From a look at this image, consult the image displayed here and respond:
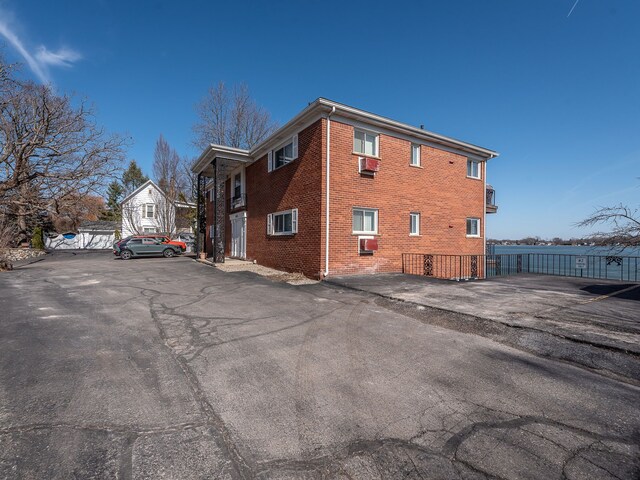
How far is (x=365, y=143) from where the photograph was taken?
12.1 metres

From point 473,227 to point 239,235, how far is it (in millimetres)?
13478

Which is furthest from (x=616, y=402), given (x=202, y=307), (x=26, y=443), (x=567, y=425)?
(x=202, y=307)

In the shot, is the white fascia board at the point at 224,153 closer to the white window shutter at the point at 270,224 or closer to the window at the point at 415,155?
the white window shutter at the point at 270,224

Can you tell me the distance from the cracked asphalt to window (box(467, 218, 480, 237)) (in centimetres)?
1257

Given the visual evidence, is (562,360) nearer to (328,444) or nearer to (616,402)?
(616,402)

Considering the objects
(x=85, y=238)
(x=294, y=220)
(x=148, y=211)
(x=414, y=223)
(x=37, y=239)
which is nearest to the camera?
(x=294, y=220)

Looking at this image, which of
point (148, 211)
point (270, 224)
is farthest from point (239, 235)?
point (148, 211)

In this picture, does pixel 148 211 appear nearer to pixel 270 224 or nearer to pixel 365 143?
pixel 270 224

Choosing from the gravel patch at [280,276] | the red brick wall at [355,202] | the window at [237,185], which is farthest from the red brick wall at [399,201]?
the window at [237,185]

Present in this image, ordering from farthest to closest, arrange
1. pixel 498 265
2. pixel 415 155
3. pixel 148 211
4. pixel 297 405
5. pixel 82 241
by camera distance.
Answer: pixel 82 241
pixel 148 211
pixel 498 265
pixel 415 155
pixel 297 405

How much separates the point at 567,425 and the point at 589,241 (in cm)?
789

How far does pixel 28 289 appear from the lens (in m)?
9.44

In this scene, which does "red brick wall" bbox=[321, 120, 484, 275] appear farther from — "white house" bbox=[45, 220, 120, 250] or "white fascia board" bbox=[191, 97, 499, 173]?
"white house" bbox=[45, 220, 120, 250]

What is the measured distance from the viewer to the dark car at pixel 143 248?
70.3ft
